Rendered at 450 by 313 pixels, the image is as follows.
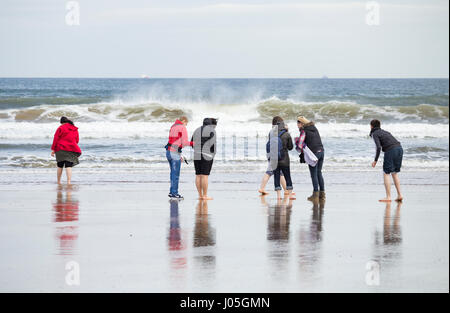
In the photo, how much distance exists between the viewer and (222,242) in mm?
9555

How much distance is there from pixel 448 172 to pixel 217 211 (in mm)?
9135

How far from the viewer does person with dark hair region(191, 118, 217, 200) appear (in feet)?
44.0

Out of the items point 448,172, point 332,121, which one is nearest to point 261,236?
point 448,172

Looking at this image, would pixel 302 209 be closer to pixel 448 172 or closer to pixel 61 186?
pixel 61 186

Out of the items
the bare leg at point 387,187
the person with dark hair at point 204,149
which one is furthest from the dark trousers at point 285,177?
the bare leg at point 387,187

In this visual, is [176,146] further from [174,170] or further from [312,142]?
[312,142]

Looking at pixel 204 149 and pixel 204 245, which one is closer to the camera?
pixel 204 245

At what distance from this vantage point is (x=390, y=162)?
44.0 feet

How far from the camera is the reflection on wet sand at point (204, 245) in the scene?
799cm

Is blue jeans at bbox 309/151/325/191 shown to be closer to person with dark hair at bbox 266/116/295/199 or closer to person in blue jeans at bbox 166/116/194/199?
person with dark hair at bbox 266/116/295/199

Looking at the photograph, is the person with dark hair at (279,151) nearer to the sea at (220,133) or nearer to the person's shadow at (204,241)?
the person's shadow at (204,241)

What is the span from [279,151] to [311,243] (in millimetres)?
4514

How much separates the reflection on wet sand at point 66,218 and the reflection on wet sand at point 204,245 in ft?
5.17
